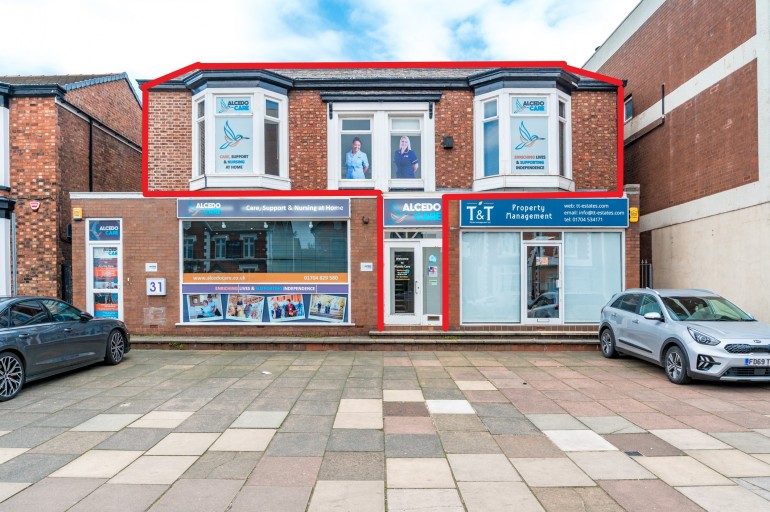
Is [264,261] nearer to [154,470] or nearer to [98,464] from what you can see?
[98,464]

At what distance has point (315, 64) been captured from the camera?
13.3 meters

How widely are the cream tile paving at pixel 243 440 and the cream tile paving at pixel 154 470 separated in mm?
382

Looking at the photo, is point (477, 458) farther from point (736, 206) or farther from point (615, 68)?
point (615, 68)

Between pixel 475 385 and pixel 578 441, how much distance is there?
2674 mm

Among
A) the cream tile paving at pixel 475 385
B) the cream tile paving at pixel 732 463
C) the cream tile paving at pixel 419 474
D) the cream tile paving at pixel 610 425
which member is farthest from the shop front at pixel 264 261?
the cream tile paving at pixel 732 463

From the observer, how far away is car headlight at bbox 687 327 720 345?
743 cm

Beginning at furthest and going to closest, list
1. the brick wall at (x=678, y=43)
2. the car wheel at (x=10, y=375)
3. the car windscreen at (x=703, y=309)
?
1. the brick wall at (x=678, y=43)
2. the car windscreen at (x=703, y=309)
3. the car wheel at (x=10, y=375)

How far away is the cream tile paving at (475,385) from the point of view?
7534mm

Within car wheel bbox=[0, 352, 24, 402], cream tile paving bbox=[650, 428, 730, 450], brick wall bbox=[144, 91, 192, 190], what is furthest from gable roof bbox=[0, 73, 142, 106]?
cream tile paving bbox=[650, 428, 730, 450]

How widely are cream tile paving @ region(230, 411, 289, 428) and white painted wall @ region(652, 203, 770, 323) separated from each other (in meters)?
10.2

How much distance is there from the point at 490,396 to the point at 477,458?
8.10 feet

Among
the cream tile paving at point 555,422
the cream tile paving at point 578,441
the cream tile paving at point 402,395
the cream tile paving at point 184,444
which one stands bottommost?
the cream tile paving at point 402,395

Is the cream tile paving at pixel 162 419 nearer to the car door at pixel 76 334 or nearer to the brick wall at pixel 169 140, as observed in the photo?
the car door at pixel 76 334

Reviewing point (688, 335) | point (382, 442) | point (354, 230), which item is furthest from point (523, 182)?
point (382, 442)
